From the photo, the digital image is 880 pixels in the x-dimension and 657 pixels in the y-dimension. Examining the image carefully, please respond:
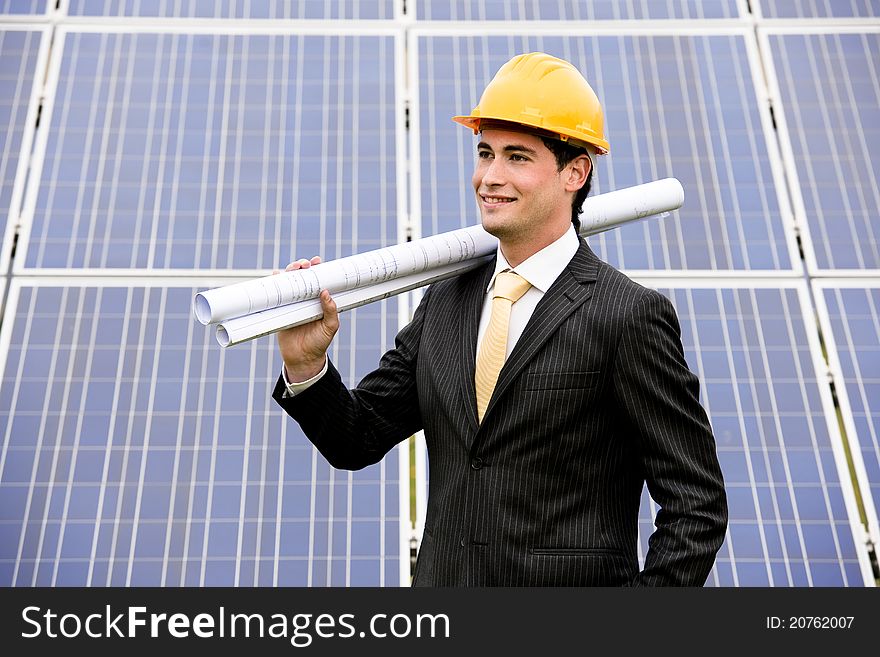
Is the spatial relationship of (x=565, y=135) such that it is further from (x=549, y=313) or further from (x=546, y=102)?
(x=549, y=313)

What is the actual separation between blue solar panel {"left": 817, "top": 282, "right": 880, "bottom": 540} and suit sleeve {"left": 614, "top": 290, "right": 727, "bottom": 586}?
5.28 feet

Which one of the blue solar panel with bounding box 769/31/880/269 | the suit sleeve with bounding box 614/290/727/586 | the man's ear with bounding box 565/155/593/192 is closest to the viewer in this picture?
the suit sleeve with bounding box 614/290/727/586

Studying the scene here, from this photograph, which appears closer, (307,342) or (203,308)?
(203,308)

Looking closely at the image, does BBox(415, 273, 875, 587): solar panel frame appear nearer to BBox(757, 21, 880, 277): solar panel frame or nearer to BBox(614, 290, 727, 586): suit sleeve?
BBox(757, 21, 880, 277): solar panel frame

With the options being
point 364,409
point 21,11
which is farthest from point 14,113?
point 364,409

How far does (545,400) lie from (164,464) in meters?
1.68

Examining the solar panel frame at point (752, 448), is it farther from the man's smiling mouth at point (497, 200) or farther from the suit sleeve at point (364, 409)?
the man's smiling mouth at point (497, 200)

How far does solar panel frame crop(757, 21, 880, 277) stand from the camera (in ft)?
10.9

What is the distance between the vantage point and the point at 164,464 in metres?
2.97

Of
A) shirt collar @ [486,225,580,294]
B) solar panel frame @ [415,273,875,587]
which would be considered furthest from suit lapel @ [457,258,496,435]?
solar panel frame @ [415,273,875,587]

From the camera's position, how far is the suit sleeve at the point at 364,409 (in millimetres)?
1883

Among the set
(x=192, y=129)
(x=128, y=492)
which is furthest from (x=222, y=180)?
(x=128, y=492)

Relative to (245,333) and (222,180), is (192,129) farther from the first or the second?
(245,333)

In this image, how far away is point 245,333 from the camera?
177cm
